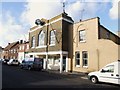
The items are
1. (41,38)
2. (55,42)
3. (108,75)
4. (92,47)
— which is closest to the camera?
(108,75)

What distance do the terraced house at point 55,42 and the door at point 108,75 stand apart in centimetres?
1469

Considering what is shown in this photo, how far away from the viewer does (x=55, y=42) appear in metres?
33.2

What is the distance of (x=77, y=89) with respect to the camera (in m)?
12.8

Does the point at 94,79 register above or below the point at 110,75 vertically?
below

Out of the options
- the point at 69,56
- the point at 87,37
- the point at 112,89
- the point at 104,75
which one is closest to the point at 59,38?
the point at 69,56

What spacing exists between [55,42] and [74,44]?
3917 mm

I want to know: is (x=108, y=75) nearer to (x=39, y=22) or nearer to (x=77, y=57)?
(x=77, y=57)

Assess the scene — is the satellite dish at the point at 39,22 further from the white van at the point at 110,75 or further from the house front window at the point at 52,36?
the white van at the point at 110,75

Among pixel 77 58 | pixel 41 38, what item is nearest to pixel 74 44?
pixel 77 58

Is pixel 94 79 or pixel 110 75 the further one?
pixel 94 79

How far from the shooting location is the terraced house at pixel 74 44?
25.4m

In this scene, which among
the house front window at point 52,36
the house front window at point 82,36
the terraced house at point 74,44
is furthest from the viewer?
the house front window at point 52,36

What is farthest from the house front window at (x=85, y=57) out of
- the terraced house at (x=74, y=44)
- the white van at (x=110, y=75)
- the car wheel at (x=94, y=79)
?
the white van at (x=110, y=75)

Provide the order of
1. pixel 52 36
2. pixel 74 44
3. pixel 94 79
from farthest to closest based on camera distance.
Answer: pixel 52 36, pixel 74 44, pixel 94 79
